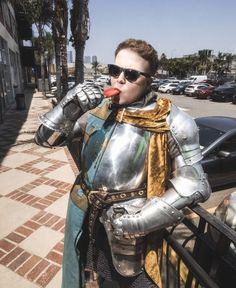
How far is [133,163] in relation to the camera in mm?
1632

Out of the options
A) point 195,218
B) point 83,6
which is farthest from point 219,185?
point 83,6

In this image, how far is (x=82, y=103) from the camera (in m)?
1.74

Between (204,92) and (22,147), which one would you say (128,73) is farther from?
(204,92)

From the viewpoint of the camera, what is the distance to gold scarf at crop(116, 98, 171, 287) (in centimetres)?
158

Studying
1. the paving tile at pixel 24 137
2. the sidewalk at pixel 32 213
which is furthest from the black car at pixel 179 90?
the sidewalk at pixel 32 213

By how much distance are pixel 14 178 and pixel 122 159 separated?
4561mm

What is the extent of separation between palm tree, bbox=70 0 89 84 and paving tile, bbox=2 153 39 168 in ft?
10.6

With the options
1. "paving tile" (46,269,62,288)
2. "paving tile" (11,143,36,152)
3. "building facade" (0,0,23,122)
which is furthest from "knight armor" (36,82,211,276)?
"building facade" (0,0,23,122)

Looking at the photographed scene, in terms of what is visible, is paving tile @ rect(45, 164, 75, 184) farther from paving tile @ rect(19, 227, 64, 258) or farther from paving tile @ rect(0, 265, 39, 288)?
paving tile @ rect(0, 265, 39, 288)

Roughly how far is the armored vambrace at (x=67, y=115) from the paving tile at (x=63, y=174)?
11.8 ft

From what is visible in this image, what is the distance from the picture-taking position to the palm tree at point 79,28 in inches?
320

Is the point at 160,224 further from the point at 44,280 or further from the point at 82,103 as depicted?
the point at 44,280

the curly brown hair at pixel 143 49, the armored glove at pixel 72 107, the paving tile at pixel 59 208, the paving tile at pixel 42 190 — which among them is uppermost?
the curly brown hair at pixel 143 49

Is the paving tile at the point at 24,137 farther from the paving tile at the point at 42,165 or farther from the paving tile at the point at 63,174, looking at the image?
the paving tile at the point at 63,174
